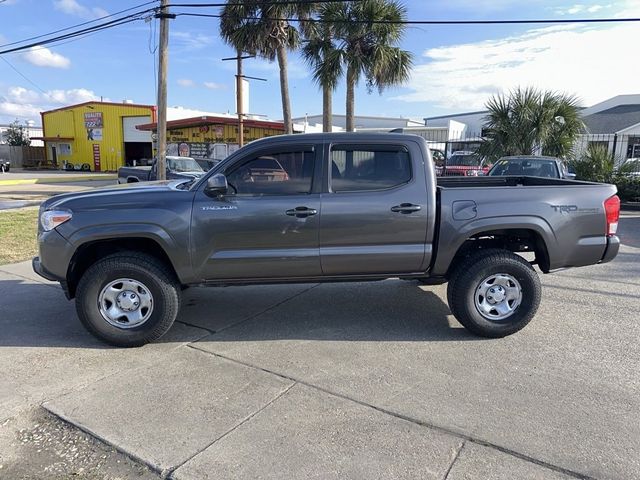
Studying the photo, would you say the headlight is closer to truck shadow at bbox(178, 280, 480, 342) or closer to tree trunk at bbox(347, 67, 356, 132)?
truck shadow at bbox(178, 280, 480, 342)

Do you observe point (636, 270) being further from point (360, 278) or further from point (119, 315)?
point (119, 315)

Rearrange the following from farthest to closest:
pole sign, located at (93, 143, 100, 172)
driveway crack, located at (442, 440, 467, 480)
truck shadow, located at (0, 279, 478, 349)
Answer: pole sign, located at (93, 143, 100, 172), truck shadow, located at (0, 279, 478, 349), driveway crack, located at (442, 440, 467, 480)

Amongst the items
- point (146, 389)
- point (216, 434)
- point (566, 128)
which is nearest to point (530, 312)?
point (216, 434)

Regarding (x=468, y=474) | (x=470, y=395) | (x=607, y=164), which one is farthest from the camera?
(x=607, y=164)

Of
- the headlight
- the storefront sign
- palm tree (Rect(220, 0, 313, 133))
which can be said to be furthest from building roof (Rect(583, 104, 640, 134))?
the storefront sign

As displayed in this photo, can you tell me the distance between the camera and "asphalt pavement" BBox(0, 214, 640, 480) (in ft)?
9.32

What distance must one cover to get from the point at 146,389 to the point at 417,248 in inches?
100

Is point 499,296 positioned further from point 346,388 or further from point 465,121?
point 465,121

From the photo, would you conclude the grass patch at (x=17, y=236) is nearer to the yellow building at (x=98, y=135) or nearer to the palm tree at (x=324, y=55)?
the palm tree at (x=324, y=55)

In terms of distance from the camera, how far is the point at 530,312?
14.9 feet

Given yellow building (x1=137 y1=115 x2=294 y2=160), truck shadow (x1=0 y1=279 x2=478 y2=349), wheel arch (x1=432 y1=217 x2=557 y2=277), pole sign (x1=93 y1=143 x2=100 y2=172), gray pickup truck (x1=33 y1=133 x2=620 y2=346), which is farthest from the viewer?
pole sign (x1=93 y1=143 x2=100 y2=172)

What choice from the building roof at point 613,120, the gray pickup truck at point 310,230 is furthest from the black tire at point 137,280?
the building roof at point 613,120

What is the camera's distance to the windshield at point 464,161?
62.2ft

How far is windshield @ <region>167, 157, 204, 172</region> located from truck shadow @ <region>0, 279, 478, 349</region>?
1258 cm
